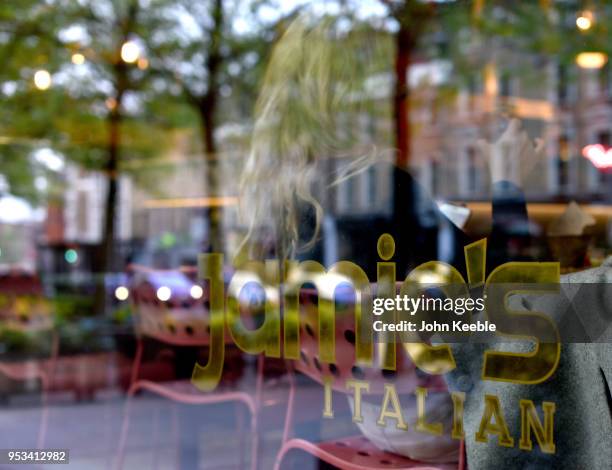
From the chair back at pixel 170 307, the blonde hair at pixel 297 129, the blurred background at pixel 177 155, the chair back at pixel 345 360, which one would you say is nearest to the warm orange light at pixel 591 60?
the blurred background at pixel 177 155

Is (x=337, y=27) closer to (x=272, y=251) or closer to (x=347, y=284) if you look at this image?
(x=272, y=251)

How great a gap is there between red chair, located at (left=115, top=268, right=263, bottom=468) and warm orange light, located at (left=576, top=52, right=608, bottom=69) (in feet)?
13.9

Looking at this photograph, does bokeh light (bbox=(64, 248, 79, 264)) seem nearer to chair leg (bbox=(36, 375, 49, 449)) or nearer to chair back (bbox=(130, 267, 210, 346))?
chair leg (bbox=(36, 375, 49, 449))

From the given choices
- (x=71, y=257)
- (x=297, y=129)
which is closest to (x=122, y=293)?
(x=297, y=129)

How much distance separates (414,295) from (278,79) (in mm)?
1362

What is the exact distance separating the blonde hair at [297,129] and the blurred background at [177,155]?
95mm

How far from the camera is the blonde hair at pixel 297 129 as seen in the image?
2080mm

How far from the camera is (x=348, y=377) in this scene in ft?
5.55

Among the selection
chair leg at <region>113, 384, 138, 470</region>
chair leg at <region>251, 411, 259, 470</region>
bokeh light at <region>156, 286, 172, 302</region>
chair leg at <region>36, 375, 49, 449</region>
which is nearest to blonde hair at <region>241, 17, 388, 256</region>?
bokeh light at <region>156, 286, 172, 302</region>

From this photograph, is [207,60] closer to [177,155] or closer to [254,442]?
[177,155]

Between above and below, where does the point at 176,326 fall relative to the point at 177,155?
below

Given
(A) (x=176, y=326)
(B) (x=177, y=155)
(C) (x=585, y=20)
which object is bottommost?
(A) (x=176, y=326)

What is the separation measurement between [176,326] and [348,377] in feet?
2.75

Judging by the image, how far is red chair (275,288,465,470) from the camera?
5.20 ft
